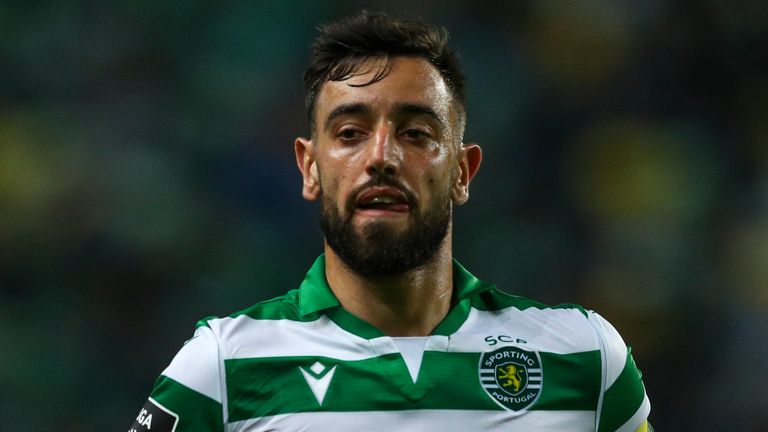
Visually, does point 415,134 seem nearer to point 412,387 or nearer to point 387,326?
point 387,326

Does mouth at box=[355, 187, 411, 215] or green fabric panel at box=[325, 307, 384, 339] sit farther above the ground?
mouth at box=[355, 187, 411, 215]

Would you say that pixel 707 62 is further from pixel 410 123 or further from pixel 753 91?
pixel 410 123

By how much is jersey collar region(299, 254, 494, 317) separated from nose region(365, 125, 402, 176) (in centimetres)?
34

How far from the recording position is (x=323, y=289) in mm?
2570

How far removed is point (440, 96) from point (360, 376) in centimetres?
70

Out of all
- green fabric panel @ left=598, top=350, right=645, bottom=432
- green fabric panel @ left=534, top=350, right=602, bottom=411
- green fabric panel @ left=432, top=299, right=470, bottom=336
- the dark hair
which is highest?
the dark hair

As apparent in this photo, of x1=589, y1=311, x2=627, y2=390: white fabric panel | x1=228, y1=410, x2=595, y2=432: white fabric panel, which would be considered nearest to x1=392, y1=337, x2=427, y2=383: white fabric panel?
x1=228, y1=410, x2=595, y2=432: white fabric panel

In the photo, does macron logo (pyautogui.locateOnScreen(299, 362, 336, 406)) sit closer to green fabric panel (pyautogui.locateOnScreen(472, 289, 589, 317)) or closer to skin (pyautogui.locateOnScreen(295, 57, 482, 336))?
skin (pyautogui.locateOnScreen(295, 57, 482, 336))

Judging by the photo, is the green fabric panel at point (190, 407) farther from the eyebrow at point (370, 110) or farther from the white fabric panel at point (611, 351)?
the white fabric panel at point (611, 351)

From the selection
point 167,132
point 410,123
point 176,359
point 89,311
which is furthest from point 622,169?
point 176,359

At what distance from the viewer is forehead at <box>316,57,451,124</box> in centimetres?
246

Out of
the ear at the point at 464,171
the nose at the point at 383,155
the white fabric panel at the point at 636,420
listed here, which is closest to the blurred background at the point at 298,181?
the white fabric panel at the point at 636,420

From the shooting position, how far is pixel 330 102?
8.30 ft

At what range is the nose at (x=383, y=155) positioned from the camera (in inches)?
94.5
